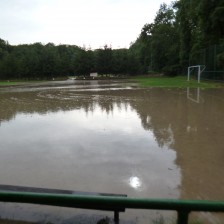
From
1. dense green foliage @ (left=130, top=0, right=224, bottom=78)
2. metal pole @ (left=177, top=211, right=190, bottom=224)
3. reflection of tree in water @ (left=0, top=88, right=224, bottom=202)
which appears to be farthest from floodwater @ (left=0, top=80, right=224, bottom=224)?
dense green foliage @ (left=130, top=0, right=224, bottom=78)

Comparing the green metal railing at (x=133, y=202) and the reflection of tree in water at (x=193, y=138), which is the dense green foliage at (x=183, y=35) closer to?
the reflection of tree in water at (x=193, y=138)

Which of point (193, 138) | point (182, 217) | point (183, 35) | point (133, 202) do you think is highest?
point (183, 35)

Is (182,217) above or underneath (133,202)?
underneath

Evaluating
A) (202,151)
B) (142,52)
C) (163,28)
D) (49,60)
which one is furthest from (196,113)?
(142,52)

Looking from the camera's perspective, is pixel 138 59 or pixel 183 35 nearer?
pixel 183 35

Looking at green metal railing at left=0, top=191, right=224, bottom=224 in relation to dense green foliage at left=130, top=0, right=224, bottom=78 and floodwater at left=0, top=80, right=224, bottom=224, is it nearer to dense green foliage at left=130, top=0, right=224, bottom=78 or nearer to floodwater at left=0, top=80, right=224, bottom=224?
floodwater at left=0, top=80, right=224, bottom=224

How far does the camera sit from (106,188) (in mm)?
5496

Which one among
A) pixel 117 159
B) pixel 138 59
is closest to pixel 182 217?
pixel 117 159

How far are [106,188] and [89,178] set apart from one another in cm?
58

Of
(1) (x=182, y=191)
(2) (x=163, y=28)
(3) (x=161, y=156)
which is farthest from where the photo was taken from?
(2) (x=163, y=28)

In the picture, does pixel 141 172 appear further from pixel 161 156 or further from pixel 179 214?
pixel 179 214

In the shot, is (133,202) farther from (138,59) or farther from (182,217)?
(138,59)

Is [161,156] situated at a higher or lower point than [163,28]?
lower

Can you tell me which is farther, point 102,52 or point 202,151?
point 102,52
